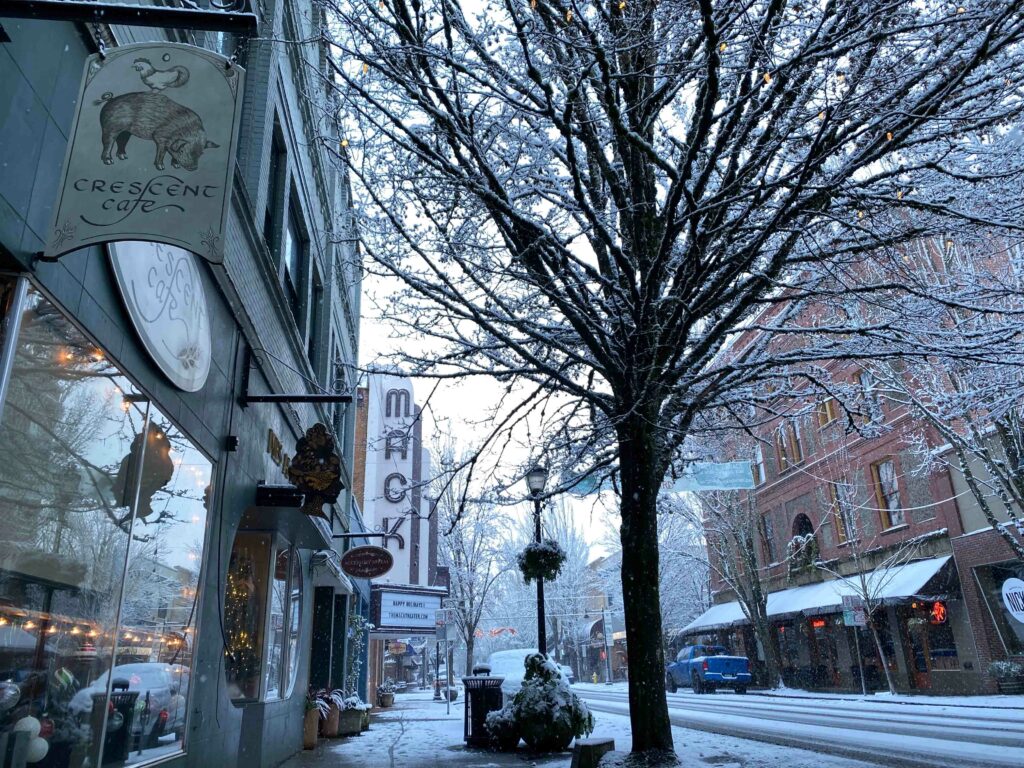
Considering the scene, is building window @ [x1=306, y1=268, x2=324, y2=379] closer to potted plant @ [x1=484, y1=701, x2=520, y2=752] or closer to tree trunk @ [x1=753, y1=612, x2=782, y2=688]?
potted plant @ [x1=484, y1=701, x2=520, y2=752]

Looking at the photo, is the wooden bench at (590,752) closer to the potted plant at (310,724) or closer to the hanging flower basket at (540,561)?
the hanging flower basket at (540,561)

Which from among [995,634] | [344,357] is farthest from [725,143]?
[995,634]

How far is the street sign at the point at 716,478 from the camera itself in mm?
12141

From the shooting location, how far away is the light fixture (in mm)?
10805

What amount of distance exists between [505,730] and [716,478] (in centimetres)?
507

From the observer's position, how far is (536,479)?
429 inches

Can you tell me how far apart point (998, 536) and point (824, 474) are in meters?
8.55

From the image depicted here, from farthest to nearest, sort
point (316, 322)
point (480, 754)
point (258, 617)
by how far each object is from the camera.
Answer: point (316, 322) → point (480, 754) → point (258, 617)

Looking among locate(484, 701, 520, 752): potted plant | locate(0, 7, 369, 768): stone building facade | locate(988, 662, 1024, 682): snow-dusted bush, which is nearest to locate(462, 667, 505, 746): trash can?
locate(484, 701, 520, 752): potted plant

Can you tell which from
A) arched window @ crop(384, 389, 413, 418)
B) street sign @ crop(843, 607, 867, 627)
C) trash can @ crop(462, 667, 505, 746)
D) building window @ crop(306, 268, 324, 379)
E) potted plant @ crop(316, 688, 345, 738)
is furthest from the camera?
arched window @ crop(384, 389, 413, 418)

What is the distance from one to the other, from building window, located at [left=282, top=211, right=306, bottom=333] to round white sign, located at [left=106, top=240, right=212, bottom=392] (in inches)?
197

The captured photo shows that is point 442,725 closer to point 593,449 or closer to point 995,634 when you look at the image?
point 593,449

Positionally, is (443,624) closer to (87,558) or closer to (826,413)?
(826,413)

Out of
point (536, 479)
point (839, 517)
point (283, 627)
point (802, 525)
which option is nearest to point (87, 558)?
point (283, 627)
